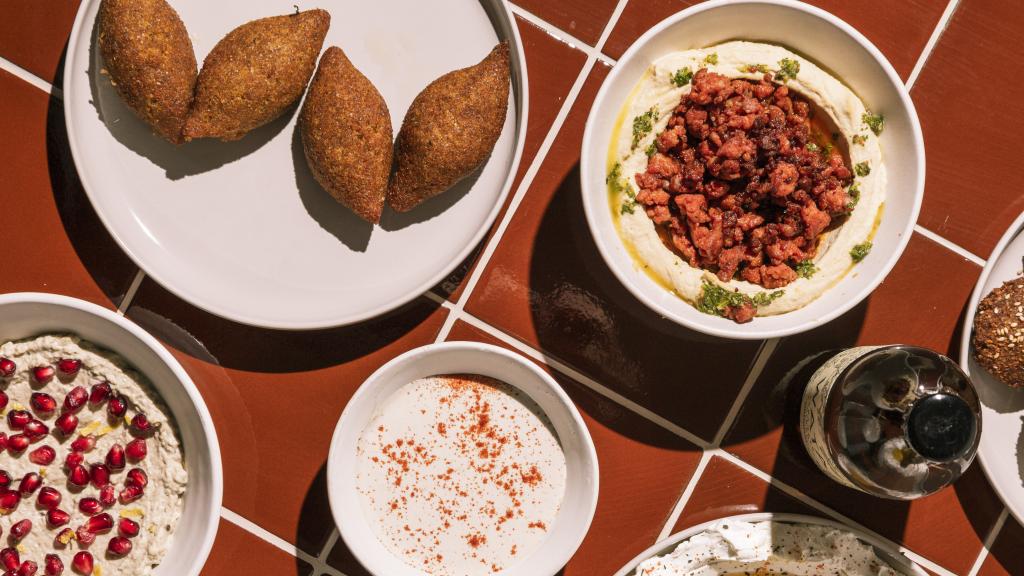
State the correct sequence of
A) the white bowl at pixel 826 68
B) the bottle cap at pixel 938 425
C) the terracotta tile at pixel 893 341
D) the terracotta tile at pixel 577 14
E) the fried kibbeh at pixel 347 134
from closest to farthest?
the bottle cap at pixel 938 425, the white bowl at pixel 826 68, the fried kibbeh at pixel 347 134, the terracotta tile at pixel 577 14, the terracotta tile at pixel 893 341

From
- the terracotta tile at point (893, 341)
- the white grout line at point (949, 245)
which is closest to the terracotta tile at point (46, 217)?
the terracotta tile at point (893, 341)

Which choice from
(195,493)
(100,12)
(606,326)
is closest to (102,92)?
(100,12)

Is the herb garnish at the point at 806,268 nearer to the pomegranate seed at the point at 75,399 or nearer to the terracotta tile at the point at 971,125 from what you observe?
the terracotta tile at the point at 971,125

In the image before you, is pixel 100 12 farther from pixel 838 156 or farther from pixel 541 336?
pixel 838 156

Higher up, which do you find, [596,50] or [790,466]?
Answer: [596,50]

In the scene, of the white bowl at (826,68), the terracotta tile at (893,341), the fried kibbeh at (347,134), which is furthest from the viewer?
the terracotta tile at (893,341)

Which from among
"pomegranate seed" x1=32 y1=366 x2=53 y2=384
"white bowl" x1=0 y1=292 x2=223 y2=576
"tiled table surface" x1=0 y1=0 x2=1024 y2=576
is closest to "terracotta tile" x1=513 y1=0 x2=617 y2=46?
"tiled table surface" x1=0 y1=0 x2=1024 y2=576
